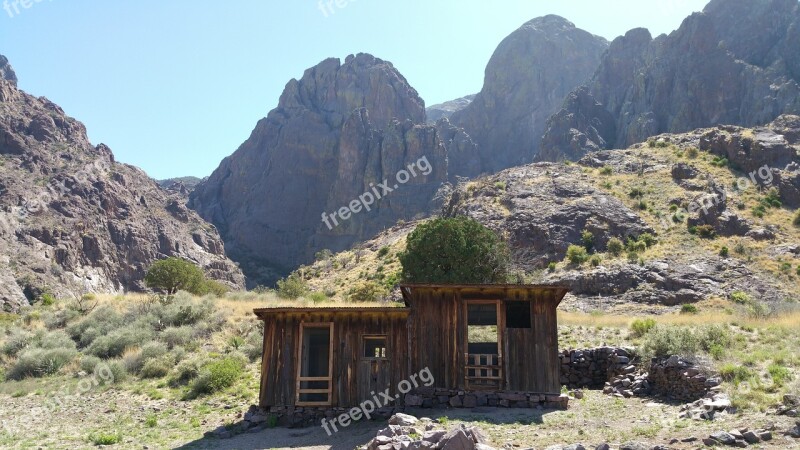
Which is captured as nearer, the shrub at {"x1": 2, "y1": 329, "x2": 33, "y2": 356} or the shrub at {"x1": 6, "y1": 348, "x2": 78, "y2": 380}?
the shrub at {"x1": 6, "y1": 348, "x2": 78, "y2": 380}

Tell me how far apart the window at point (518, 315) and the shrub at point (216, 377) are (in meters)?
10.4

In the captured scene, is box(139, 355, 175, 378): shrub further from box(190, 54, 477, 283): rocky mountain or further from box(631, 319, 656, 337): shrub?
box(190, 54, 477, 283): rocky mountain

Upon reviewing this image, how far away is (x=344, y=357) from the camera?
1838 centimetres

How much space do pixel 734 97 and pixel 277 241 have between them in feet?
257

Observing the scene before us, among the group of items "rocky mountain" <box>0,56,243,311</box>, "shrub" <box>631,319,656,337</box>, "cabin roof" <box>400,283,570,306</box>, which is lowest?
"shrub" <box>631,319,656,337</box>

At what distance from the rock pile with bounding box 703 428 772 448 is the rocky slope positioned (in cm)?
2206

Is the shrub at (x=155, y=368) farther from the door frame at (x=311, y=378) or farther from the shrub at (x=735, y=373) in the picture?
the shrub at (x=735, y=373)

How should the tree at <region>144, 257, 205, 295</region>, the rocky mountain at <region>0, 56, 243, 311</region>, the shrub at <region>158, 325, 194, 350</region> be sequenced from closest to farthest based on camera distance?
the shrub at <region>158, 325, 194, 350</region>, the tree at <region>144, 257, 205, 295</region>, the rocky mountain at <region>0, 56, 243, 311</region>

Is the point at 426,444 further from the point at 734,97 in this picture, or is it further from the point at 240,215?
Result: the point at 240,215

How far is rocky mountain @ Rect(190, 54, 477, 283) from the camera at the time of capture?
107312 millimetres

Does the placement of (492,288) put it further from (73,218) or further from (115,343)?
(73,218)

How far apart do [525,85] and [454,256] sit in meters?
114

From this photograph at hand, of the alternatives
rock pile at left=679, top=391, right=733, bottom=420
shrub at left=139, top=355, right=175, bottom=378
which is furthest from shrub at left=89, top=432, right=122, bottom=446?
rock pile at left=679, top=391, right=733, bottom=420

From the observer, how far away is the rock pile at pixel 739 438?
11.6 m
